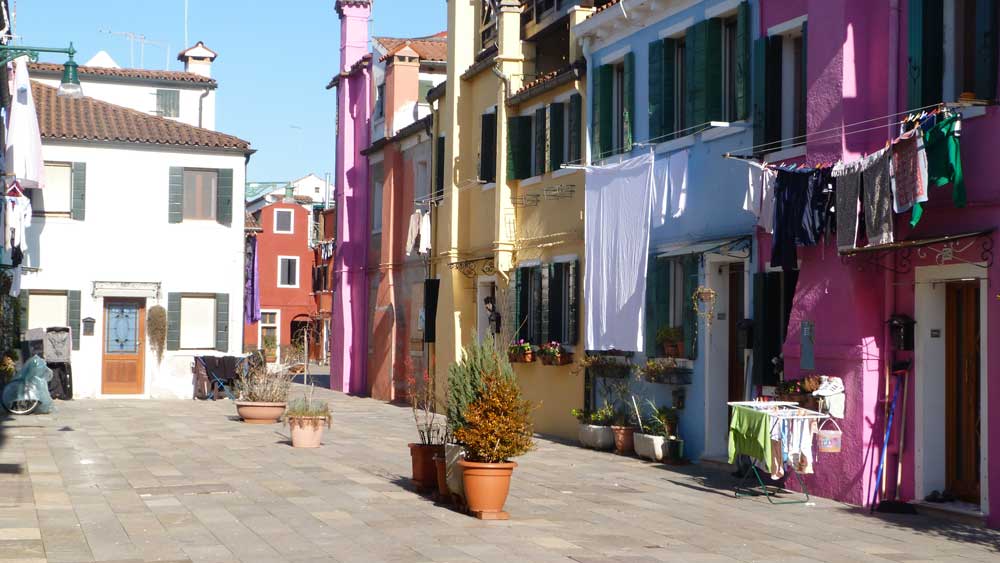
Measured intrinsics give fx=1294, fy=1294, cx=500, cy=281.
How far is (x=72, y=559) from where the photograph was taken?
959 centimetres

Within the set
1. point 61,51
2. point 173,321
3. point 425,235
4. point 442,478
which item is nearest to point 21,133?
point 61,51

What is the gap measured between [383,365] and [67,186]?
8.90 meters

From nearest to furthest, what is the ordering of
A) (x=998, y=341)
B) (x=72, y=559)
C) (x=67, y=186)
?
(x=72, y=559)
(x=998, y=341)
(x=67, y=186)

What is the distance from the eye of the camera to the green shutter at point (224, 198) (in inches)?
1242

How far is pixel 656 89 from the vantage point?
1866cm

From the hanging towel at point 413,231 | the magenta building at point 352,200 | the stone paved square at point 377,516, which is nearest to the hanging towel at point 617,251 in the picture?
the stone paved square at point 377,516

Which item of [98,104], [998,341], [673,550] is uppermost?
[98,104]

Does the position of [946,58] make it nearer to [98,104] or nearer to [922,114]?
[922,114]

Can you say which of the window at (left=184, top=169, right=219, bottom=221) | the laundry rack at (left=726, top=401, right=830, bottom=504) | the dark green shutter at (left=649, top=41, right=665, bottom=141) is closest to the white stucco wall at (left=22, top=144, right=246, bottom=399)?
the window at (left=184, top=169, right=219, bottom=221)

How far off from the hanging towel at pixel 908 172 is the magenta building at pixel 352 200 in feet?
78.5

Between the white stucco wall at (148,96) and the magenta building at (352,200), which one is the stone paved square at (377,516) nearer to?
the magenta building at (352,200)

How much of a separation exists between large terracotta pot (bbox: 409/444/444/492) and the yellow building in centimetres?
734

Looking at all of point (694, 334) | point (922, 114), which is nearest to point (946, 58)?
point (922, 114)

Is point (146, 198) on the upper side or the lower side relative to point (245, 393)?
upper
